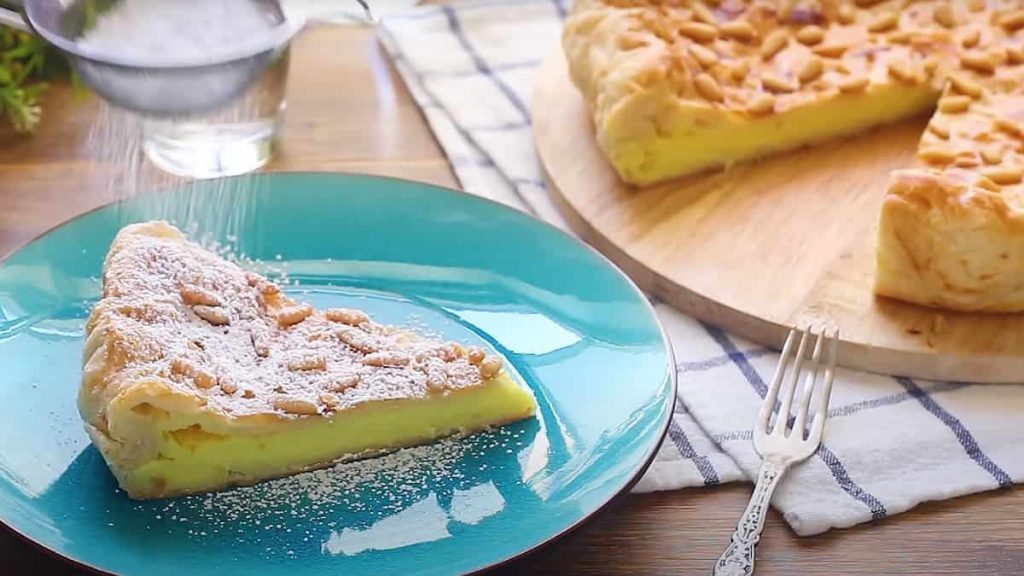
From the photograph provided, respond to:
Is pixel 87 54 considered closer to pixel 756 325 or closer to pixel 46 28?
pixel 46 28

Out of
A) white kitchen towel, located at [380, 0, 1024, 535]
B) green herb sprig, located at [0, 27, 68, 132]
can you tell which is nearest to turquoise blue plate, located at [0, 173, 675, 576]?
white kitchen towel, located at [380, 0, 1024, 535]

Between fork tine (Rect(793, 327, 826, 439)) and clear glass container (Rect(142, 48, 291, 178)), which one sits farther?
clear glass container (Rect(142, 48, 291, 178))

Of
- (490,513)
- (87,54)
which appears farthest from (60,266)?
(490,513)

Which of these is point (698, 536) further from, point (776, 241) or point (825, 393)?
point (776, 241)

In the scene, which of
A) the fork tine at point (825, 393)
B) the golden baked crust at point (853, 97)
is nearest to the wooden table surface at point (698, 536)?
the fork tine at point (825, 393)

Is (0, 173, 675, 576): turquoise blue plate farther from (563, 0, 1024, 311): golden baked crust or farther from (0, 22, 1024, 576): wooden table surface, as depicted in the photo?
(563, 0, 1024, 311): golden baked crust

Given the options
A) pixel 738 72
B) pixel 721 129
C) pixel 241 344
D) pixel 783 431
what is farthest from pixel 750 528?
pixel 738 72

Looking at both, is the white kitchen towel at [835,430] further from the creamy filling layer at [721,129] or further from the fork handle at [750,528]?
the creamy filling layer at [721,129]
